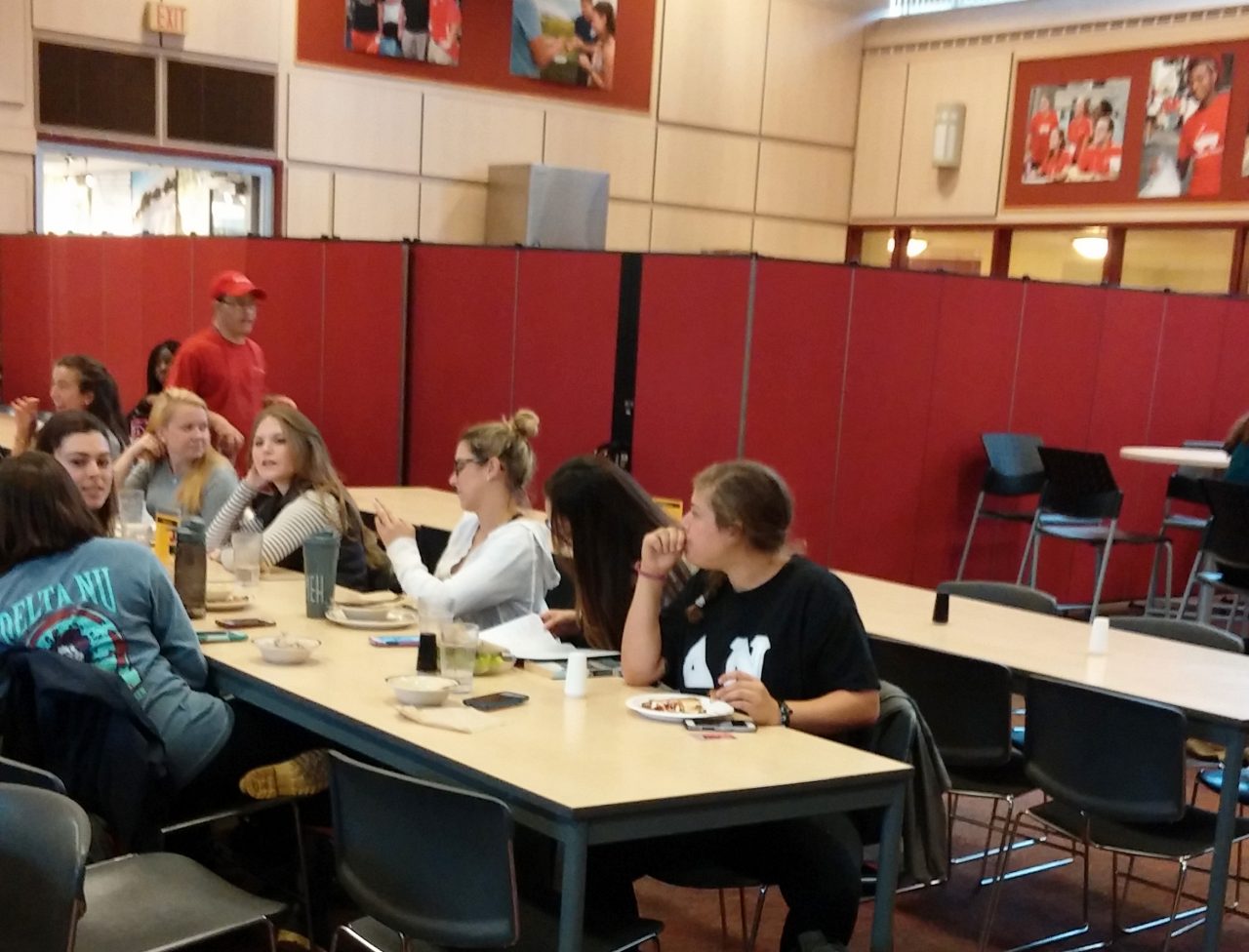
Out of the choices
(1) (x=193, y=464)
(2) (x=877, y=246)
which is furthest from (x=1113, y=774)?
(2) (x=877, y=246)

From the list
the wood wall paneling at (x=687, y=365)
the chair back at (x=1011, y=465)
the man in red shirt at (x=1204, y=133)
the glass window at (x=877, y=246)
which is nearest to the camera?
the wood wall paneling at (x=687, y=365)

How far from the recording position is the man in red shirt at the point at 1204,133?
10.1 m

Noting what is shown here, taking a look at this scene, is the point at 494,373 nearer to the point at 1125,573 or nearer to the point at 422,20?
the point at 1125,573

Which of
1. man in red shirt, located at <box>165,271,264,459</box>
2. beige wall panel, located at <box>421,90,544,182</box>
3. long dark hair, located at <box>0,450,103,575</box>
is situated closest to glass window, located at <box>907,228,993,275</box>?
Result: beige wall panel, located at <box>421,90,544,182</box>

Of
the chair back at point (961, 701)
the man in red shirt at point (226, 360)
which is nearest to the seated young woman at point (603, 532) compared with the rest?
the chair back at point (961, 701)

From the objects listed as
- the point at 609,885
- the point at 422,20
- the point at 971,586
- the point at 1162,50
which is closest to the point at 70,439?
the point at 609,885

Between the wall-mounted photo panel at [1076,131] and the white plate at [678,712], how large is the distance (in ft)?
30.5

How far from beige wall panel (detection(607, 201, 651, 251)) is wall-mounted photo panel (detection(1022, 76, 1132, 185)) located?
3.26 meters

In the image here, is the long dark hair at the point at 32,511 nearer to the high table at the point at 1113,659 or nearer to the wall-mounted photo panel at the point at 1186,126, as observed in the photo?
the high table at the point at 1113,659

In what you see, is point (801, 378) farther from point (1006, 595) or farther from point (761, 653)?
point (761, 653)

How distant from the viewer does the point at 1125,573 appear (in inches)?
323

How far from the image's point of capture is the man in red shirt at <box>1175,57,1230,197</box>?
33.2 feet

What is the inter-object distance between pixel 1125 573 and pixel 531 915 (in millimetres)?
6532

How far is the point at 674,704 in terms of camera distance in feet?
8.89
